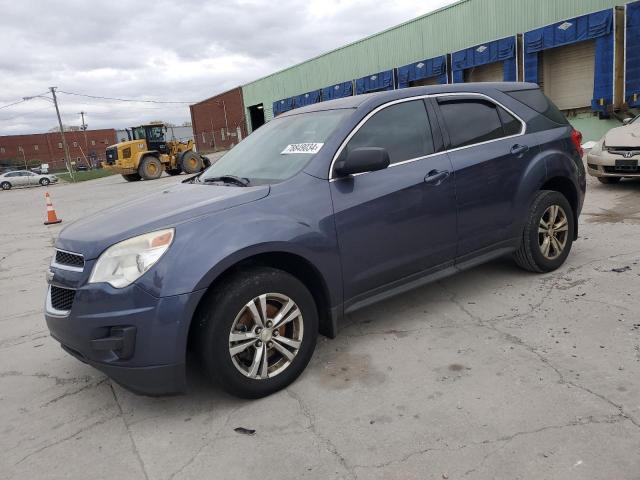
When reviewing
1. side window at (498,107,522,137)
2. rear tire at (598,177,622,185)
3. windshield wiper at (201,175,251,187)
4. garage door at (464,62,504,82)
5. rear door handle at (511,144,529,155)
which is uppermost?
garage door at (464,62,504,82)

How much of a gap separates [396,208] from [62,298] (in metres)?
2.15

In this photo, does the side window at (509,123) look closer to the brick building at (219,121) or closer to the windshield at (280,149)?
the windshield at (280,149)

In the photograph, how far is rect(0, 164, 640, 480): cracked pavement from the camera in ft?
7.75

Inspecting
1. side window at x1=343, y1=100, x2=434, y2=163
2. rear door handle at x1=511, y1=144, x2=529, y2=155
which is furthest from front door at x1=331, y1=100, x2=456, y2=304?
rear door handle at x1=511, y1=144, x2=529, y2=155

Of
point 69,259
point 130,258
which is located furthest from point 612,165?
point 69,259

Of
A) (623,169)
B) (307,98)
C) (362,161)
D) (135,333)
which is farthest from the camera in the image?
(307,98)

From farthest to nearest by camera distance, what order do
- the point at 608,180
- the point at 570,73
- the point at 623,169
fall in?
1. the point at 570,73
2. the point at 608,180
3. the point at 623,169

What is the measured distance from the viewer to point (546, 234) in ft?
14.9

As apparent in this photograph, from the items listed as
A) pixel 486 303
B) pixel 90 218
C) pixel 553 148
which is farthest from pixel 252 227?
pixel 553 148

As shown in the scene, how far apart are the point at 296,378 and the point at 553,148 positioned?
10.2 feet

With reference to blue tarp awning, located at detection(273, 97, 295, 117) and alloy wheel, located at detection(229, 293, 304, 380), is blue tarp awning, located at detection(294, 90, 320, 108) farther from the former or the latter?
alloy wheel, located at detection(229, 293, 304, 380)

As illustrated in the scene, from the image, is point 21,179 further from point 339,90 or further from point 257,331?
point 257,331

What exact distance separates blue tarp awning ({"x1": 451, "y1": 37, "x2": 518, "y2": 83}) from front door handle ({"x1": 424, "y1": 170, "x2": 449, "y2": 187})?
686 inches

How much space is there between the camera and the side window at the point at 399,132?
3531 millimetres
